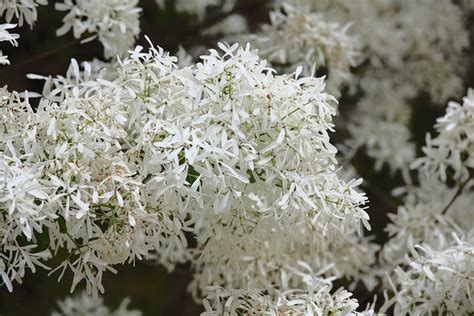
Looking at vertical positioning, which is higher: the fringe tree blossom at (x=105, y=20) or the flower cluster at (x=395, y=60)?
the fringe tree blossom at (x=105, y=20)

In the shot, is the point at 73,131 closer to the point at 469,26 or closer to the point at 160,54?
the point at 160,54

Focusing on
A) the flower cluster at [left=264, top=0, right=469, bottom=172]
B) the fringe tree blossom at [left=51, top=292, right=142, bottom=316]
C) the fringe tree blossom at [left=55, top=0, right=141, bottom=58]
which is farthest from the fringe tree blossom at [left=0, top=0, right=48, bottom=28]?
the flower cluster at [left=264, top=0, right=469, bottom=172]

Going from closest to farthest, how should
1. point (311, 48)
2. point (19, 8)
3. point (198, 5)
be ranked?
point (19, 8) → point (311, 48) → point (198, 5)

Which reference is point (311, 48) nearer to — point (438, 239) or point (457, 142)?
point (457, 142)

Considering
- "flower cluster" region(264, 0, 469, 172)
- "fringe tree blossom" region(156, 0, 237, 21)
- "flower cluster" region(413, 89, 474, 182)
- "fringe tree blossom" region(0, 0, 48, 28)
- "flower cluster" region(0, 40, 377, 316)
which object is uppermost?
"fringe tree blossom" region(0, 0, 48, 28)

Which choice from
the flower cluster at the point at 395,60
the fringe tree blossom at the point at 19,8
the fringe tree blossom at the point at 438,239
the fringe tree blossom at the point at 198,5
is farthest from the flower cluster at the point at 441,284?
the fringe tree blossom at the point at 198,5

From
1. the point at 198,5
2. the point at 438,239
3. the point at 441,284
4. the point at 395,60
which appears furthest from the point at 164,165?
the point at 395,60

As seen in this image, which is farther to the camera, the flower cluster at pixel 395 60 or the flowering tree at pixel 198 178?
the flower cluster at pixel 395 60

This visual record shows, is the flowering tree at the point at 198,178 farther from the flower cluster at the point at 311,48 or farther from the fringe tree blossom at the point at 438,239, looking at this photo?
the flower cluster at the point at 311,48

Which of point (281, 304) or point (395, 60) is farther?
point (395, 60)

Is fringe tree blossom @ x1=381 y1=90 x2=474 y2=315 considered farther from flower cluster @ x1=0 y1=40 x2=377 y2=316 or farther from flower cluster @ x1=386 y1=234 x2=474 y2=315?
flower cluster @ x1=0 y1=40 x2=377 y2=316
